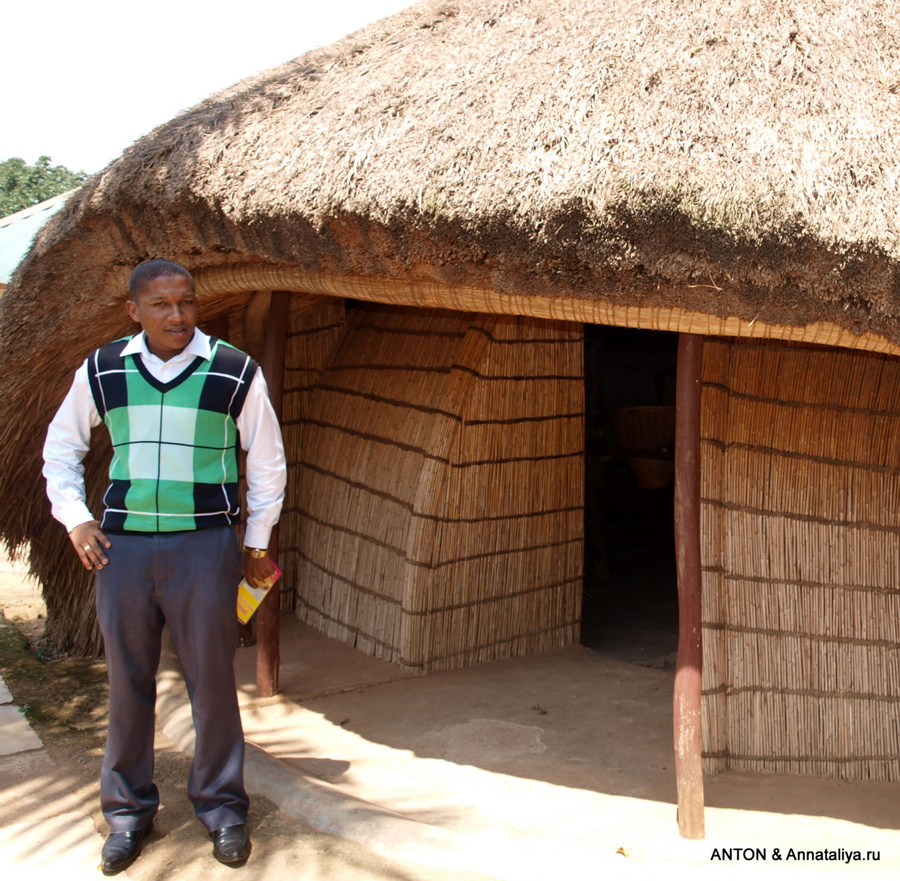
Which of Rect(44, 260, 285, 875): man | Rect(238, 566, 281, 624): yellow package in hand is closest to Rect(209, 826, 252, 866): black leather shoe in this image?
Rect(44, 260, 285, 875): man

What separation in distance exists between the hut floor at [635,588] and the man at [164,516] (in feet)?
8.17

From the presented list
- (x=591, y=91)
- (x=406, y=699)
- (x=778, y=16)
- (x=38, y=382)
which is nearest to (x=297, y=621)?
(x=406, y=699)

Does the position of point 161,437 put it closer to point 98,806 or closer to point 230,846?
point 230,846

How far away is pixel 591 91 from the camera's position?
2580mm

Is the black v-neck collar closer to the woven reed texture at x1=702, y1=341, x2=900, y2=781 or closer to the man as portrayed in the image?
the man

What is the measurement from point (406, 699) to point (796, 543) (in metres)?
1.77

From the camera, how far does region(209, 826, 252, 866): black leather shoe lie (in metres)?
2.40

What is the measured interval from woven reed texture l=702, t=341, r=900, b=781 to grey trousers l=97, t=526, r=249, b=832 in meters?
1.63

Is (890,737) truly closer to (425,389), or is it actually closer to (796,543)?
(796,543)

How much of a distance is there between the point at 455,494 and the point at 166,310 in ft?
6.55

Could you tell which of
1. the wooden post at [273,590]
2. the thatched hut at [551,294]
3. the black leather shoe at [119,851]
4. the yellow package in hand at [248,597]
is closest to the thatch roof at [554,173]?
the thatched hut at [551,294]

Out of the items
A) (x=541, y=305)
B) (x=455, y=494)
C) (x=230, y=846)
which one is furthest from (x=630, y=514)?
(x=230, y=846)

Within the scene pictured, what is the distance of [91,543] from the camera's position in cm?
230

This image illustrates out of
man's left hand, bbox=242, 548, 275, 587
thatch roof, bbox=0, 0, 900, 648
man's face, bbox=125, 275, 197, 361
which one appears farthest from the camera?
man's left hand, bbox=242, 548, 275, 587
